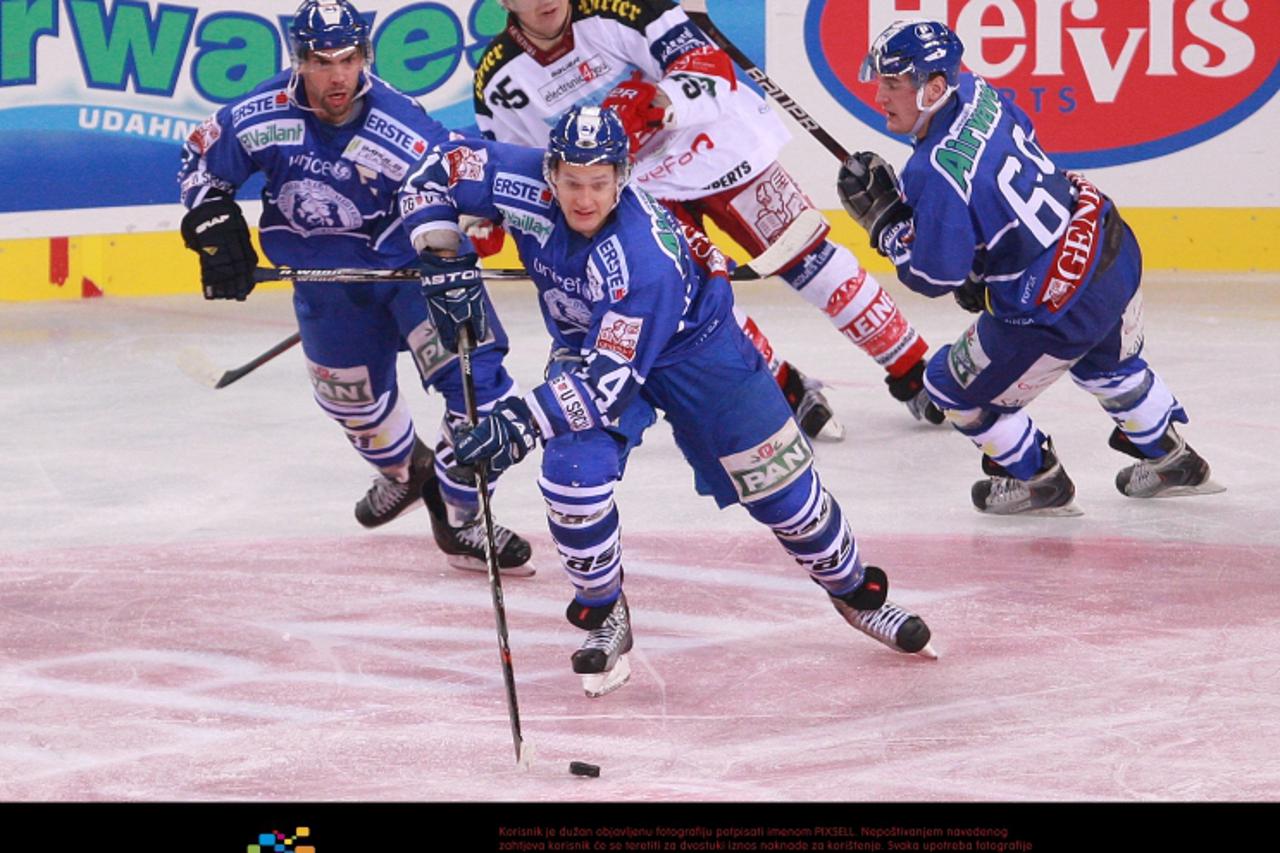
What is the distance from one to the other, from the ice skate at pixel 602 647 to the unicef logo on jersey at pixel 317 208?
1.12 m

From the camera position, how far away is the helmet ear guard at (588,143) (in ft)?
11.7

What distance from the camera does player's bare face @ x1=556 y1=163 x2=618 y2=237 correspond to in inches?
140

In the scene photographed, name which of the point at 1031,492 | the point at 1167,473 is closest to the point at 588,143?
the point at 1031,492

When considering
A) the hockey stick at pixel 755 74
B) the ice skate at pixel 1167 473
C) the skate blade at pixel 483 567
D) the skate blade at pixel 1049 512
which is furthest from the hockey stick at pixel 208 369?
the ice skate at pixel 1167 473

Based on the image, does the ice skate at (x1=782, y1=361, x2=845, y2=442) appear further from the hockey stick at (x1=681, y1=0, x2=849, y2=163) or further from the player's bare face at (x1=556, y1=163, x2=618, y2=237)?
the player's bare face at (x1=556, y1=163, x2=618, y2=237)

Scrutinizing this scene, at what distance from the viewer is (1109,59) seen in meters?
7.73

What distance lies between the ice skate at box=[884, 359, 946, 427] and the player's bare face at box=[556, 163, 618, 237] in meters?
2.22

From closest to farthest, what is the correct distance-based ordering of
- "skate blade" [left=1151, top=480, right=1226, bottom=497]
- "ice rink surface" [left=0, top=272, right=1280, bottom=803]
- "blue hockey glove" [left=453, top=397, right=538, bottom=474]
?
"ice rink surface" [left=0, top=272, right=1280, bottom=803] → "blue hockey glove" [left=453, top=397, right=538, bottom=474] → "skate blade" [left=1151, top=480, right=1226, bottom=497]

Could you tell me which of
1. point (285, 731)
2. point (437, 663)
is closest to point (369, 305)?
point (437, 663)

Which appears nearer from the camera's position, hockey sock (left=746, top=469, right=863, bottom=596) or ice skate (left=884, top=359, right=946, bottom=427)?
hockey sock (left=746, top=469, right=863, bottom=596)

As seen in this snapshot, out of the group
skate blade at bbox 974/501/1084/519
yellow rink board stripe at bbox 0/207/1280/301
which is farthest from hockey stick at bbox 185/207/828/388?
yellow rink board stripe at bbox 0/207/1280/301

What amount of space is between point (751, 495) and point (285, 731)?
0.98 meters

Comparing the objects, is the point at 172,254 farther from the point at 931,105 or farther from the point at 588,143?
the point at 588,143

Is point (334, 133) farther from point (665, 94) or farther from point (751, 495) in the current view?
point (751, 495)
